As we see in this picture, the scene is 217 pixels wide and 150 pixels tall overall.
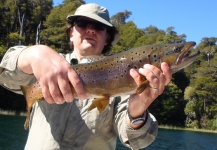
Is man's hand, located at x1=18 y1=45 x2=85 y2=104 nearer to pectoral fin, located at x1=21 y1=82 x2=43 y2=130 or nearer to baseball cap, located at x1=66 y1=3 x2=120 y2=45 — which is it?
pectoral fin, located at x1=21 y1=82 x2=43 y2=130

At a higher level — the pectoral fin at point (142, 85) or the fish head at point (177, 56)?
the fish head at point (177, 56)

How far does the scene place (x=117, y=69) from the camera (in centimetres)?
295

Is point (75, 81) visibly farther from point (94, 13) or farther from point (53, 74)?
point (94, 13)

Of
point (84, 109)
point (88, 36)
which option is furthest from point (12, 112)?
point (84, 109)

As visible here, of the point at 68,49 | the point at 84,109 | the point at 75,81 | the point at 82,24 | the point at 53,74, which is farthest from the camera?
the point at 68,49

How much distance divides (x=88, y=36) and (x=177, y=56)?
1.23 metres

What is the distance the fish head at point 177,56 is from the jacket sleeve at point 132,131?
0.62 meters

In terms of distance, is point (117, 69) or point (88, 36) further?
point (88, 36)

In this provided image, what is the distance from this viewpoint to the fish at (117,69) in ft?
9.43

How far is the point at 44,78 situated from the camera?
7.41ft

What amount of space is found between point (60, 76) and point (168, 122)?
6661 cm

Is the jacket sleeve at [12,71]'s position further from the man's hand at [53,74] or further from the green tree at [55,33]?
the green tree at [55,33]

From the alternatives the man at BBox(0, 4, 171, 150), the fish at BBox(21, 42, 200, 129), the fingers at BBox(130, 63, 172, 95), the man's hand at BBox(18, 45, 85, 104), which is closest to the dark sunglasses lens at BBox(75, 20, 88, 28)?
the man at BBox(0, 4, 171, 150)

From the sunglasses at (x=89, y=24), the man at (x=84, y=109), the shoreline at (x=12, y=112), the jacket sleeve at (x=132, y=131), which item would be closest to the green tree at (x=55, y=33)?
the shoreline at (x=12, y=112)
